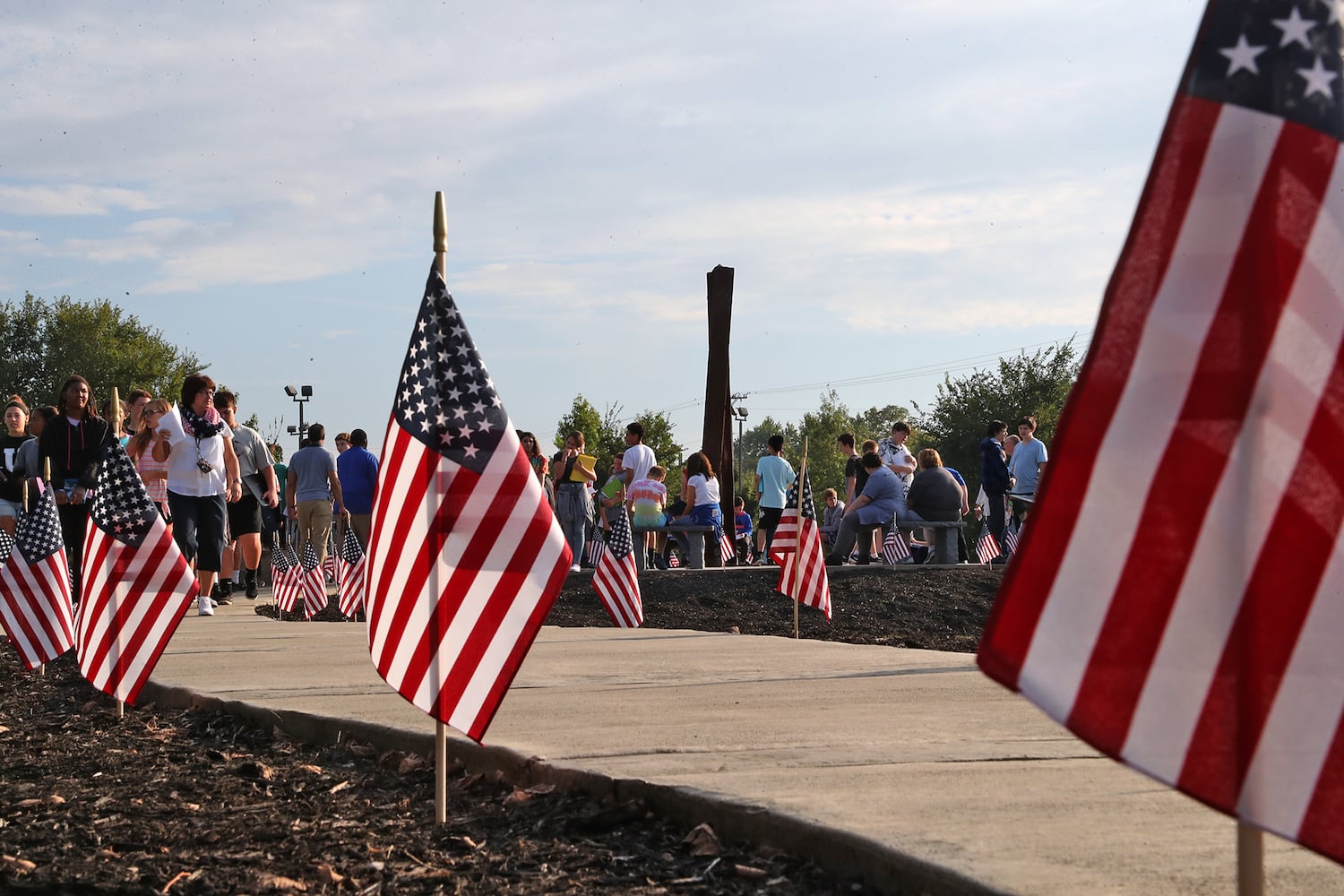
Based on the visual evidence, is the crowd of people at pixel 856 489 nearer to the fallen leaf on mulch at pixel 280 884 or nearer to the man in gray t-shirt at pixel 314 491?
the man in gray t-shirt at pixel 314 491

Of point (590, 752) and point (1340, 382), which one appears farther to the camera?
point (590, 752)

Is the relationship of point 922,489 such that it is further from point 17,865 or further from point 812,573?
point 17,865

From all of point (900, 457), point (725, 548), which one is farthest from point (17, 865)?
point (725, 548)

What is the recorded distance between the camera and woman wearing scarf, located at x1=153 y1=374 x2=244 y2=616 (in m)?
10.8

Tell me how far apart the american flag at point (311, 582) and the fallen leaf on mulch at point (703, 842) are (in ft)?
37.0

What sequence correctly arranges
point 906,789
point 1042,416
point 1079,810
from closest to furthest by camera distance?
point 1079,810 < point 906,789 < point 1042,416

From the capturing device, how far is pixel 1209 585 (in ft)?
6.87

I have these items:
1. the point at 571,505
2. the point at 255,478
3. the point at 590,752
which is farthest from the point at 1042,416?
the point at 590,752

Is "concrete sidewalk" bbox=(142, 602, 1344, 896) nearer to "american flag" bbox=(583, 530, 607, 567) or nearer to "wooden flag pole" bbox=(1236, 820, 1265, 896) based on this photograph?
"wooden flag pole" bbox=(1236, 820, 1265, 896)

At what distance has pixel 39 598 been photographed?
7902 mm

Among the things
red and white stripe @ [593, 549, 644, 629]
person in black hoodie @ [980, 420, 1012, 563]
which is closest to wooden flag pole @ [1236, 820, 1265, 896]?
red and white stripe @ [593, 549, 644, 629]

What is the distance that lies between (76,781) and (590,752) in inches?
65.5

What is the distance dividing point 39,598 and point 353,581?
18.3 ft

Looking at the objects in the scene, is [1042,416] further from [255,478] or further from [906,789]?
[906,789]
